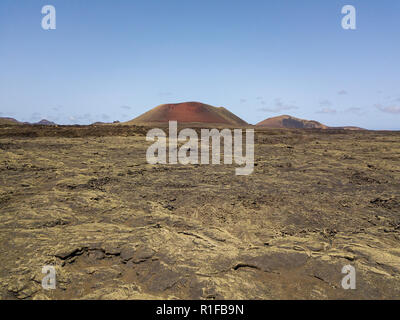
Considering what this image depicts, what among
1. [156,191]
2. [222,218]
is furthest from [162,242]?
[156,191]

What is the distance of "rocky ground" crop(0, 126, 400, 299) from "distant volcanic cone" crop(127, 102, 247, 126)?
117 ft

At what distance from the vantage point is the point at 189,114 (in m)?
43.0

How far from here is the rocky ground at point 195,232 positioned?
7.18 ft

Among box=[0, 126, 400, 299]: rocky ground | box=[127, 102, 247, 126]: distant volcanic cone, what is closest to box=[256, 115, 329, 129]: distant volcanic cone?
box=[127, 102, 247, 126]: distant volcanic cone

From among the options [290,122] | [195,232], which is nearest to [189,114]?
[290,122]

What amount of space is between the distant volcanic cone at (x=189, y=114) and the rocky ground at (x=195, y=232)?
3557 cm

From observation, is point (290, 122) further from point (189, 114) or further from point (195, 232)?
point (195, 232)

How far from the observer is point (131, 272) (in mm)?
2377

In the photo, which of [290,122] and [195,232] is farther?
[290,122]

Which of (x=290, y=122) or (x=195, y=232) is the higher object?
(x=290, y=122)

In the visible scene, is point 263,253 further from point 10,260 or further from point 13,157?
point 13,157

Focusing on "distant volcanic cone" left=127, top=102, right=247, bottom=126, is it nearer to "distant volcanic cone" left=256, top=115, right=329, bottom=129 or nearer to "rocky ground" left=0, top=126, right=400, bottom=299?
"distant volcanic cone" left=256, top=115, right=329, bottom=129

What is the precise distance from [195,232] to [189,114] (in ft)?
134
